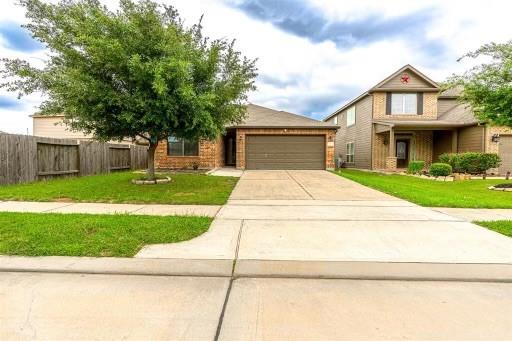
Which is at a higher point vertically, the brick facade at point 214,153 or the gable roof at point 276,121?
the gable roof at point 276,121

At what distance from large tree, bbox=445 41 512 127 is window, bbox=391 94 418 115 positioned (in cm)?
846

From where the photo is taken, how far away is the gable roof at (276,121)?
1931cm

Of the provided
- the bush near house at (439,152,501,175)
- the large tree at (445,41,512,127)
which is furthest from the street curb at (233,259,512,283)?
the bush near house at (439,152,501,175)

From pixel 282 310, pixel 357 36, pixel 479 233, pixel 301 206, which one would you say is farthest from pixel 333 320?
pixel 357 36

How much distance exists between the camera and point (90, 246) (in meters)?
4.37

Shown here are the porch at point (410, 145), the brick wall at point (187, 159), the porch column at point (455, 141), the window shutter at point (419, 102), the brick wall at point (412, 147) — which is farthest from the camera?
the brick wall at point (412, 147)

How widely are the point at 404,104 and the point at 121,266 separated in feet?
70.2

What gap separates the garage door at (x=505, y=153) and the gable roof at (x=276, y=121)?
9.25m

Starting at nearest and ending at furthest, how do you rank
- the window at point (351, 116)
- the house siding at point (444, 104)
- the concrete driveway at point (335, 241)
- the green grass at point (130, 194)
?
A: the concrete driveway at point (335, 241), the green grass at point (130, 194), the house siding at point (444, 104), the window at point (351, 116)

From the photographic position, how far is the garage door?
17.9 m

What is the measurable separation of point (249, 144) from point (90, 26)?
12.0m

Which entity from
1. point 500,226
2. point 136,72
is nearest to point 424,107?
point 500,226

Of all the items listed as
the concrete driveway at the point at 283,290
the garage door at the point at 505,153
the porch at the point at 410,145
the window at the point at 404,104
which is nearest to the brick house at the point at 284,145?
the porch at the point at 410,145

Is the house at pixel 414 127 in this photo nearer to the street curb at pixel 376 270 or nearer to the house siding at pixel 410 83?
the house siding at pixel 410 83
